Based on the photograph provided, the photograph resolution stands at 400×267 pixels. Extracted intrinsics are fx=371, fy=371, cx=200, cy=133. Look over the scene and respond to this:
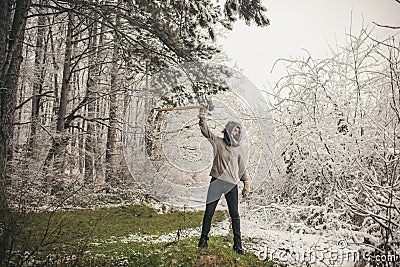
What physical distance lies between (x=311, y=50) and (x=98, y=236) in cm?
449

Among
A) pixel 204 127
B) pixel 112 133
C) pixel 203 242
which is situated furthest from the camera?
pixel 112 133

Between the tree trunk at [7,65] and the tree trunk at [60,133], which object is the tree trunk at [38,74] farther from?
the tree trunk at [7,65]

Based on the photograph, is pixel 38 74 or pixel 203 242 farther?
pixel 38 74

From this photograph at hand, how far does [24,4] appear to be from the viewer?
5.01 m

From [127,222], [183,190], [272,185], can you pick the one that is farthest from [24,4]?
[183,190]

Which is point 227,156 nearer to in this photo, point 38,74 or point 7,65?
point 7,65

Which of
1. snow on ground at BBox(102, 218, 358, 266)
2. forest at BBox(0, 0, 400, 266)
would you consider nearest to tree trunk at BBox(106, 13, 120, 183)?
forest at BBox(0, 0, 400, 266)

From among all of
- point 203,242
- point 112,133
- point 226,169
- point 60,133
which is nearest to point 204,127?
point 226,169

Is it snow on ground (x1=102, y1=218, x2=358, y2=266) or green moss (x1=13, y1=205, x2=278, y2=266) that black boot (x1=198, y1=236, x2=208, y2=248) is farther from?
snow on ground (x1=102, y1=218, x2=358, y2=266)

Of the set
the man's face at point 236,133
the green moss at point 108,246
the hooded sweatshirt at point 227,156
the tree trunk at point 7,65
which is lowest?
the green moss at point 108,246

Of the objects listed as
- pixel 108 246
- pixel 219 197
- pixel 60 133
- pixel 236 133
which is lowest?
pixel 108 246

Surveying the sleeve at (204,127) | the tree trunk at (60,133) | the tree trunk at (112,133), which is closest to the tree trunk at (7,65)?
the sleeve at (204,127)

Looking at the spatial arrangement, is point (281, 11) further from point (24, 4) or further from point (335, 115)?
Result: point (24, 4)

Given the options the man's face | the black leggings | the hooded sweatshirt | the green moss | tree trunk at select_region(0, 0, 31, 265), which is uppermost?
tree trunk at select_region(0, 0, 31, 265)
